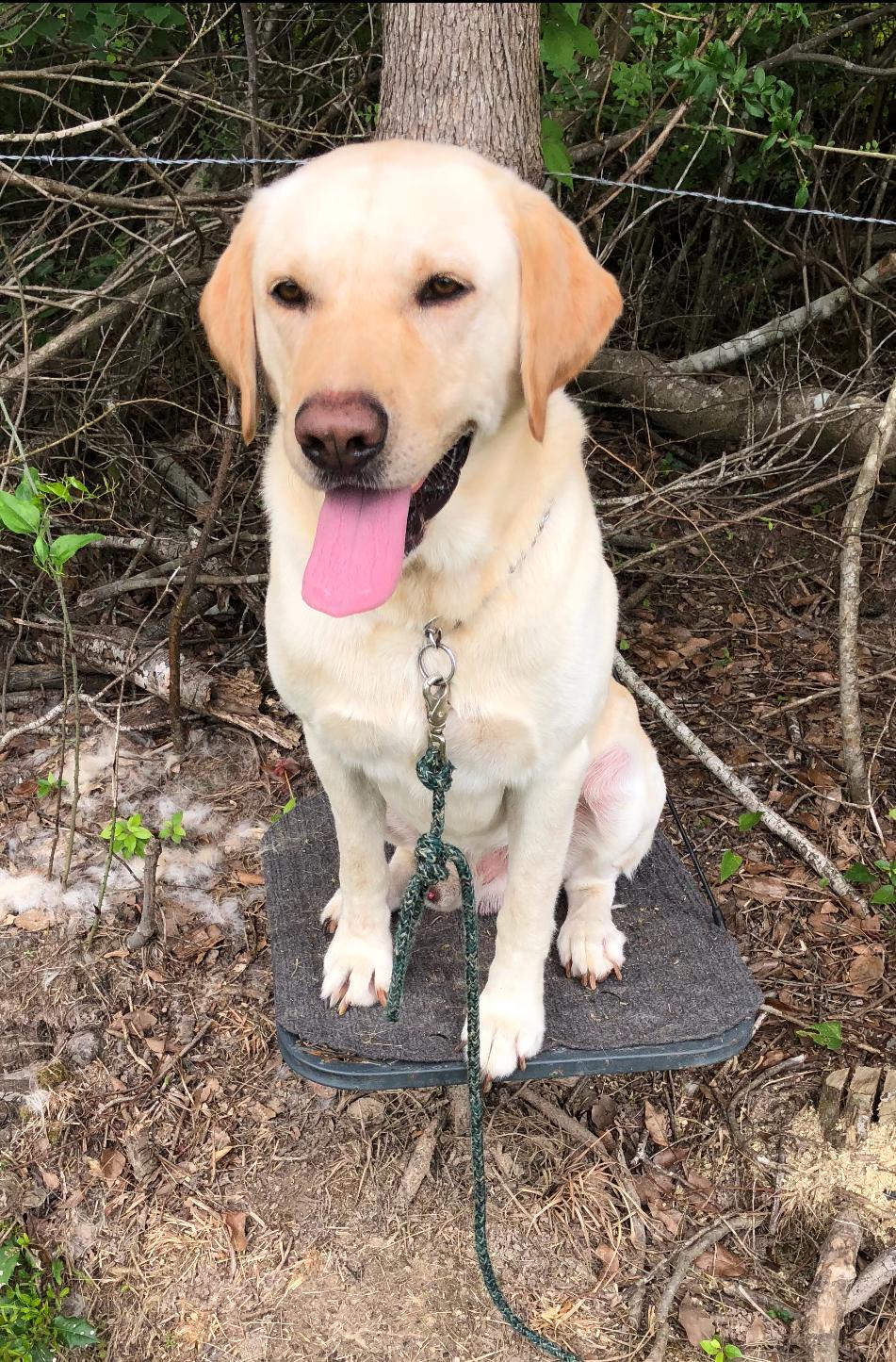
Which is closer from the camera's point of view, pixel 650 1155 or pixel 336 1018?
pixel 336 1018

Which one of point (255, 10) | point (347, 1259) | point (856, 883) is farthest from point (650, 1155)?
point (255, 10)

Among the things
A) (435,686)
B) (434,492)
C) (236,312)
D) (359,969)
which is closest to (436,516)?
(434,492)

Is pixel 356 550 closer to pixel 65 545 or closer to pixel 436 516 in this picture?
pixel 436 516

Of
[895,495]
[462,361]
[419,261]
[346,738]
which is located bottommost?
[895,495]

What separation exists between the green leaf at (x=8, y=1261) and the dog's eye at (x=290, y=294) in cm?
202

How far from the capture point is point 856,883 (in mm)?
2873

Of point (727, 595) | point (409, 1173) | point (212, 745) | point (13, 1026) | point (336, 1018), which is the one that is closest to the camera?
point (336, 1018)

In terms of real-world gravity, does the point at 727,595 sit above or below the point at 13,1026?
above

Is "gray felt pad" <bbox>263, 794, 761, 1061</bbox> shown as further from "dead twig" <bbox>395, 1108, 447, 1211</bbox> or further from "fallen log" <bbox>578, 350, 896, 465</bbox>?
"fallen log" <bbox>578, 350, 896, 465</bbox>

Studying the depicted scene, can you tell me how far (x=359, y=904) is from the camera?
2092mm

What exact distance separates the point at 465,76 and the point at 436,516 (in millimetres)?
1558

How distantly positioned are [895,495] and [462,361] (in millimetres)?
3404

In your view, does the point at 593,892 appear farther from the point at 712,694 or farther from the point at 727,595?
the point at 727,595

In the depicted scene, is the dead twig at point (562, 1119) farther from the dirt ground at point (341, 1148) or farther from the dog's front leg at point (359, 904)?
the dog's front leg at point (359, 904)
